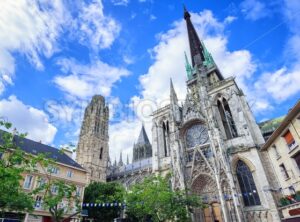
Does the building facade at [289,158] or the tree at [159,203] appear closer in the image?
the building facade at [289,158]

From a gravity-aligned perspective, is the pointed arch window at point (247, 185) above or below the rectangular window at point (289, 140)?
below

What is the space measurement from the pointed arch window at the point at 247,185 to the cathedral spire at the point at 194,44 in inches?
941

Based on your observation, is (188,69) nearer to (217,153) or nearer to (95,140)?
(217,153)

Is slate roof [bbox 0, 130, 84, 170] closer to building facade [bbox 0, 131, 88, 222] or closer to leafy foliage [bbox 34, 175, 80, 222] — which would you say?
building facade [bbox 0, 131, 88, 222]

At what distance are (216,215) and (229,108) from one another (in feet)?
44.4

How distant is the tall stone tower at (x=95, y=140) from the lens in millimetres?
48438

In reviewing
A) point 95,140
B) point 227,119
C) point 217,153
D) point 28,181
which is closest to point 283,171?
point 217,153

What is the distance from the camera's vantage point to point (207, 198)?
2188 cm

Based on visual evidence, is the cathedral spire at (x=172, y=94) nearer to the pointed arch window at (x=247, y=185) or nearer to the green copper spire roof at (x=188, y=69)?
the green copper spire roof at (x=188, y=69)

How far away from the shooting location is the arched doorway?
69.5 ft

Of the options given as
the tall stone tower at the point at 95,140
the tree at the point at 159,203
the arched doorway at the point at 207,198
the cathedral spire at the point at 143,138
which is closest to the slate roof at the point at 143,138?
the cathedral spire at the point at 143,138

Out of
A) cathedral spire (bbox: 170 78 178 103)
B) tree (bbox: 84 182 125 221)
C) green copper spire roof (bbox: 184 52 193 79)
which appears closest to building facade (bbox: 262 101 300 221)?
cathedral spire (bbox: 170 78 178 103)

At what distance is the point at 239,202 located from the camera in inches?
728

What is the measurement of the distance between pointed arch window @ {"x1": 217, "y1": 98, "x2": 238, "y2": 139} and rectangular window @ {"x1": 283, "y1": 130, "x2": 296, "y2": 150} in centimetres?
929
